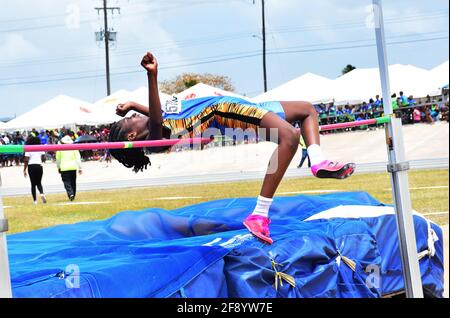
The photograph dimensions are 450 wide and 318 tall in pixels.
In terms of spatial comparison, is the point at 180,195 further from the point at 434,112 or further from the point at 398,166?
the point at 398,166

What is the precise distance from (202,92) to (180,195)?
658cm

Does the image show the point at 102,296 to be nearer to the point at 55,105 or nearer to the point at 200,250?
the point at 200,250

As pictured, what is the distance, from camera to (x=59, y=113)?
3.50 meters

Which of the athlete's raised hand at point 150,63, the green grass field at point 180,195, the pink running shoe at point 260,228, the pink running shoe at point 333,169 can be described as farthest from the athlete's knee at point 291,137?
the green grass field at point 180,195

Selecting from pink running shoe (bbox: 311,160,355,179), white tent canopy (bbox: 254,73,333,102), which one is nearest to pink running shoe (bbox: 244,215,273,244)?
pink running shoe (bbox: 311,160,355,179)

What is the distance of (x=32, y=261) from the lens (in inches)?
120

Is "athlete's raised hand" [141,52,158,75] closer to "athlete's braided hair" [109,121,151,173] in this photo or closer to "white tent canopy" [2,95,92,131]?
"white tent canopy" [2,95,92,131]

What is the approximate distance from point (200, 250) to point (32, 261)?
755 mm

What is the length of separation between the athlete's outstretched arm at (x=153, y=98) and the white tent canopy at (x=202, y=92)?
30cm

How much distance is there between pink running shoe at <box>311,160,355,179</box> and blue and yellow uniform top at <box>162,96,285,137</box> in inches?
13.7

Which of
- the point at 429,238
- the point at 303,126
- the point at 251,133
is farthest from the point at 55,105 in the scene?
the point at 429,238

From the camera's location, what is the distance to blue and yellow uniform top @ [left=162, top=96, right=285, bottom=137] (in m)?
3.25

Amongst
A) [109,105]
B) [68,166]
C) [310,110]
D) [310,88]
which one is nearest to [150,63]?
[109,105]

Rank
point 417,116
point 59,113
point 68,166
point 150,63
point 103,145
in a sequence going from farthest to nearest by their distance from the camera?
point 417,116 → point 68,166 → point 59,113 → point 150,63 → point 103,145
